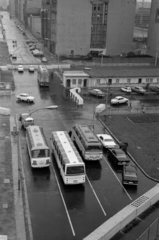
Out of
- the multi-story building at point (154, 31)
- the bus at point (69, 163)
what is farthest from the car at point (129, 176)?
the multi-story building at point (154, 31)

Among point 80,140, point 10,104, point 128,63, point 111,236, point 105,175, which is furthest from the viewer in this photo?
point 128,63

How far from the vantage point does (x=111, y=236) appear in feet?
71.9

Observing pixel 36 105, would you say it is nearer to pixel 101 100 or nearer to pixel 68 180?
pixel 101 100

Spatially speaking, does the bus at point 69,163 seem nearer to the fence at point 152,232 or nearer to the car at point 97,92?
the fence at point 152,232

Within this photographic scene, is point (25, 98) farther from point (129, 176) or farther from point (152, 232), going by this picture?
point (152, 232)

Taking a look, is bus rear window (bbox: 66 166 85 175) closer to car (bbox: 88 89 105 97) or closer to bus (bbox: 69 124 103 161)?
bus (bbox: 69 124 103 161)

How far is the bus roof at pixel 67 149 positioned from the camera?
92.4 feet

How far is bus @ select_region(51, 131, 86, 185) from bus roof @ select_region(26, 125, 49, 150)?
126 centimetres

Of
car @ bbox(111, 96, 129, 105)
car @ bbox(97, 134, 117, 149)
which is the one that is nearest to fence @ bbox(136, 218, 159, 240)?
car @ bbox(97, 134, 117, 149)

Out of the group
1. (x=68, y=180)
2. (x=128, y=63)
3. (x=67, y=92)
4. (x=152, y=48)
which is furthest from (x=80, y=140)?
(x=152, y=48)

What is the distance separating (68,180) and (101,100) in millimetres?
29558

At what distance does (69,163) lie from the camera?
90.9 feet

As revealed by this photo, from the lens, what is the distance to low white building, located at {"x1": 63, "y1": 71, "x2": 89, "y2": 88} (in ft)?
202

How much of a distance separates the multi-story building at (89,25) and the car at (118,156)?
67629 mm
